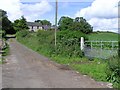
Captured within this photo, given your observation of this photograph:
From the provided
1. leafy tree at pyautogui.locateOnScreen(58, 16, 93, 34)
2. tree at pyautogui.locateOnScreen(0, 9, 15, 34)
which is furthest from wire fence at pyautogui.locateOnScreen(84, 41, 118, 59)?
tree at pyautogui.locateOnScreen(0, 9, 15, 34)

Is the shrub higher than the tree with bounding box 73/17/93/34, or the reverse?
the tree with bounding box 73/17/93/34

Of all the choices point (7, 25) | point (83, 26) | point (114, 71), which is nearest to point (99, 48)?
point (114, 71)

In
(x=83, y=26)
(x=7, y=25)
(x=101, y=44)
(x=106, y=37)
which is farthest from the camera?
(x=7, y=25)

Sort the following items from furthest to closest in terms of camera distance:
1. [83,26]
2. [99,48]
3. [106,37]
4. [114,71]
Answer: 1. [83,26]
2. [106,37]
3. [99,48]
4. [114,71]

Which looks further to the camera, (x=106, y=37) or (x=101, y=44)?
(x=106, y=37)

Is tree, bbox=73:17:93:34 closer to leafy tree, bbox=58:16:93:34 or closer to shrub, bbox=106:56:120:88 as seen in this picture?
leafy tree, bbox=58:16:93:34

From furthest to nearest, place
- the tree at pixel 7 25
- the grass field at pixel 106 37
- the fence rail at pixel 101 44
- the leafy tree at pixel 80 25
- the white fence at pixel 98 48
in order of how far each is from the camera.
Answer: the tree at pixel 7 25, the leafy tree at pixel 80 25, the grass field at pixel 106 37, the fence rail at pixel 101 44, the white fence at pixel 98 48

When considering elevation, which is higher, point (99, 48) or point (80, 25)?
point (80, 25)

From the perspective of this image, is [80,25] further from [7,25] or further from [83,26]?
[7,25]

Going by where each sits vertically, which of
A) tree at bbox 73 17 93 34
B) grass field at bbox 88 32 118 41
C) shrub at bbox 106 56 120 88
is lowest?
shrub at bbox 106 56 120 88

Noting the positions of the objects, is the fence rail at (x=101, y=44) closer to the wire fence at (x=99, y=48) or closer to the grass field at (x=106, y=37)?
the wire fence at (x=99, y=48)

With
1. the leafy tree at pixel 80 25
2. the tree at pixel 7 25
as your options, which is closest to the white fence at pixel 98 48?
the leafy tree at pixel 80 25

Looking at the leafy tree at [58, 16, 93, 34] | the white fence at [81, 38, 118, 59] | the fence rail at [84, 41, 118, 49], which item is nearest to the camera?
the white fence at [81, 38, 118, 59]

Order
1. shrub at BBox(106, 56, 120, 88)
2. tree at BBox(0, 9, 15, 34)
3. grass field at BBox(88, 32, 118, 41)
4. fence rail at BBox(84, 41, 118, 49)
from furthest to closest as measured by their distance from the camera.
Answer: tree at BBox(0, 9, 15, 34) < grass field at BBox(88, 32, 118, 41) < fence rail at BBox(84, 41, 118, 49) < shrub at BBox(106, 56, 120, 88)
